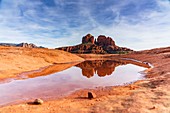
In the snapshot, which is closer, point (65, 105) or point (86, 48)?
point (65, 105)

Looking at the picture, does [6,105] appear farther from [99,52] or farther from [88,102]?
[99,52]

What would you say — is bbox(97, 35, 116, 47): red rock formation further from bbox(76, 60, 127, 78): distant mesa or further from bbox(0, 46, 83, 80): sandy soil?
bbox(0, 46, 83, 80): sandy soil

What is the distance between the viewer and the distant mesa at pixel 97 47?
157750 mm

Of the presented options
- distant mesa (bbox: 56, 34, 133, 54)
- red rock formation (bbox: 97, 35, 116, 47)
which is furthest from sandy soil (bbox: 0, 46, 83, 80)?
red rock formation (bbox: 97, 35, 116, 47)

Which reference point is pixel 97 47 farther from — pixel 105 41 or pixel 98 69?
pixel 98 69

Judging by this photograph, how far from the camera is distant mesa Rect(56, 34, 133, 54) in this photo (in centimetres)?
15775

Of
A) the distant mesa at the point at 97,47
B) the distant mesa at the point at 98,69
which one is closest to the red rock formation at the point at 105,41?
the distant mesa at the point at 97,47

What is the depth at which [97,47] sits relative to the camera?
16150cm

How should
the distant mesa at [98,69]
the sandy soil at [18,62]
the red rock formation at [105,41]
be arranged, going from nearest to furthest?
the sandy soil at [18,62] < the distant mesa at [98,69] < the red rock formation at [105,41]

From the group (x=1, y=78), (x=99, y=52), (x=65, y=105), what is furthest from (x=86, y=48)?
(x=65, y=105)

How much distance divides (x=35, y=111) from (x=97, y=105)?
3.61 meters

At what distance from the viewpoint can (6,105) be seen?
1275 cm

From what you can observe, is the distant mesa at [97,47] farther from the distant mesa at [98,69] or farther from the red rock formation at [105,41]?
the distant mesa at [98,69]

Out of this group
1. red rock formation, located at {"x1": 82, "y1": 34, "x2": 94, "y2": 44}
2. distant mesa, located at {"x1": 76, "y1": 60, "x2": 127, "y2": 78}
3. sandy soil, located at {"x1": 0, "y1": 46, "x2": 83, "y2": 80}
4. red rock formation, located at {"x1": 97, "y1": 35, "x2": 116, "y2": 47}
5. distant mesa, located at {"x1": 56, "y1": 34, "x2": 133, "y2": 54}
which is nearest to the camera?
sandy soil, located at {"x1": 0, "y1": 46, "x2": 83, "y2": 80}
